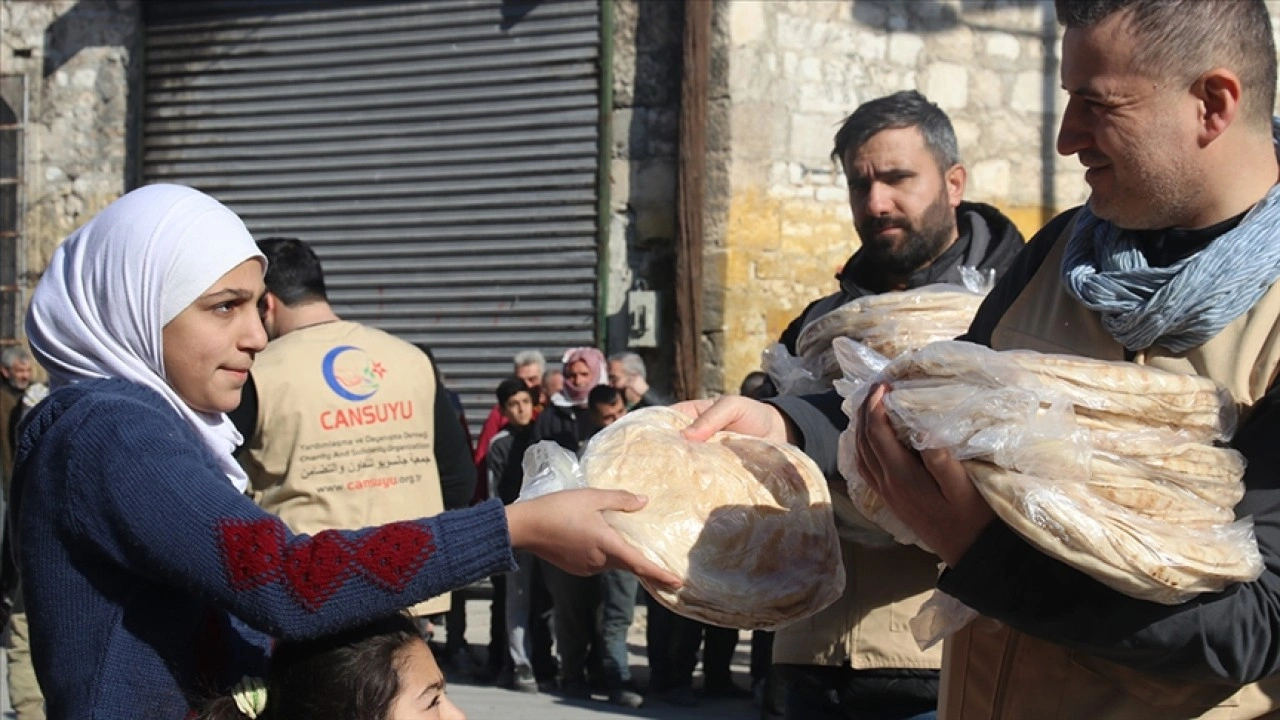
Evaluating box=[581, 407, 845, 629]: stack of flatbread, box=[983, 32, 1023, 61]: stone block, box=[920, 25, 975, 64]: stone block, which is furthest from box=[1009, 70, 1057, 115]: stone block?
box=[581, 407, 845, 629]: stack of flatbread

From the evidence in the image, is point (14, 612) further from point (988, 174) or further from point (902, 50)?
point (988, 174)

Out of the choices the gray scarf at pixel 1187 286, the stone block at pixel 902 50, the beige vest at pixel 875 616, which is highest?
the stone block at pixel 902 50

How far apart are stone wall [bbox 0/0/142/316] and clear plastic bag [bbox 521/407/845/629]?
10.8 meters

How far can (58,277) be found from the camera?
2.40m

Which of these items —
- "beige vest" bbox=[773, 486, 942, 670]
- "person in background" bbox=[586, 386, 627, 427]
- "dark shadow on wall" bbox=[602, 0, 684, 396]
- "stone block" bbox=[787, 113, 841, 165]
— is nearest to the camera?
"beige vest" bbox=[773, 486, 942, 670]

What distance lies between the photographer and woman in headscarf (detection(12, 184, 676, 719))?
2104mm

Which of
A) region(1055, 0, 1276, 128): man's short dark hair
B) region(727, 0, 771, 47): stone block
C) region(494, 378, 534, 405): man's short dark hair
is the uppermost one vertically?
region(727, 0, 771, 47): stone block

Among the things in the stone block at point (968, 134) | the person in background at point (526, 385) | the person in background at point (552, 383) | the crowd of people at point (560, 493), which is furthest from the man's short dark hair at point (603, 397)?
the crowd of people at point (560, 493)

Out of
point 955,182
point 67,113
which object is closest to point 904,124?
point 955,182

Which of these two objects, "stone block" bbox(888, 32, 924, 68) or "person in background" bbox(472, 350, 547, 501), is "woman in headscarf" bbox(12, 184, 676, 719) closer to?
"person in background" bbox(472, 350, 547, 501)

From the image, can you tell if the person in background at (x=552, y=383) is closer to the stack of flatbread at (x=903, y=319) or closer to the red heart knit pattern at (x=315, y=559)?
the stack of flatbread at (x=903, y=319)

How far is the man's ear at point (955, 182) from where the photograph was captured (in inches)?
143

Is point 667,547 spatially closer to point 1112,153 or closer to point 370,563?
point 370,563

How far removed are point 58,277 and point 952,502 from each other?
4.61 feet
